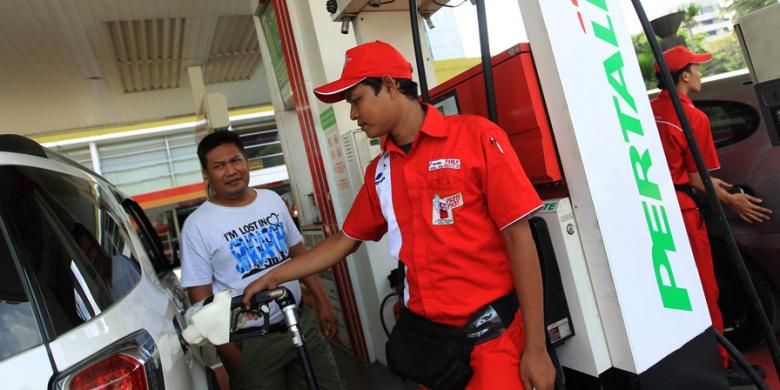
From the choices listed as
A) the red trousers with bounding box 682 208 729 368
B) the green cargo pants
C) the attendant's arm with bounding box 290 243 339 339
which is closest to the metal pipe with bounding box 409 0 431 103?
the attendant's arm with bounding box 290 243 339 339

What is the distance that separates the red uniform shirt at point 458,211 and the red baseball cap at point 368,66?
18 cm

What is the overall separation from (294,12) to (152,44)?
4.94m

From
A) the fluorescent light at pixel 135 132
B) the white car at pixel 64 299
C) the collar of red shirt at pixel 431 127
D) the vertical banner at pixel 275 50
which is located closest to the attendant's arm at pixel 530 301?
the collar of red shirt at pixel 431 127

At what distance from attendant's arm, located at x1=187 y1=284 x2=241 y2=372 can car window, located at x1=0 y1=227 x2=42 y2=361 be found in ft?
4.14

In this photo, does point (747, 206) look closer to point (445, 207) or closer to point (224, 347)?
point (445, 207)

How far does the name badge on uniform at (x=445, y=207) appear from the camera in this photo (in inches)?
58.7

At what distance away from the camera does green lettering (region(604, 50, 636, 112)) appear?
5.40ft

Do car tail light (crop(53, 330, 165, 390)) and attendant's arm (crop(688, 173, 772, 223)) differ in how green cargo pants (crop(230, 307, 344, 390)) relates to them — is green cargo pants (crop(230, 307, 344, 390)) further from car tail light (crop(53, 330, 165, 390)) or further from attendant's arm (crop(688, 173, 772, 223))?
attendant's arm (crop(688, 173, 772, 223))

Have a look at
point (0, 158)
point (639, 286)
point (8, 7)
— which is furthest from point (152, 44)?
point (639, 286)

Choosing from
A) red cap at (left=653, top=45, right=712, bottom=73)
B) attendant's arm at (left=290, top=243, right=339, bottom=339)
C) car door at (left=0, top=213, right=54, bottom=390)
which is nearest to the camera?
car door at (left=0, top=213, right=54, bottom=390)

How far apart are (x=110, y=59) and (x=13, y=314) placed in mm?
8651

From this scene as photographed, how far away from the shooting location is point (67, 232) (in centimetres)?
124

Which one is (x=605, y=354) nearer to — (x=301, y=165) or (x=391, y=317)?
(x=391, y=317)

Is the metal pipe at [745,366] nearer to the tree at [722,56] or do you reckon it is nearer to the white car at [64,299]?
the white car at [64,299]
